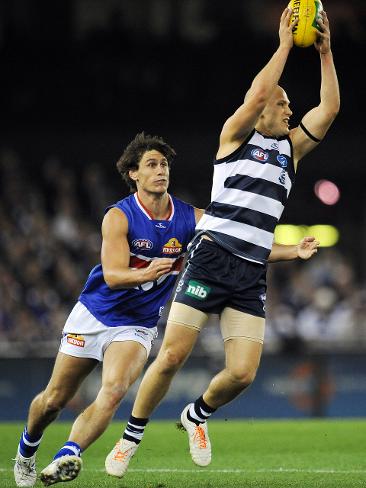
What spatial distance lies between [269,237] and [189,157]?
13336 mm

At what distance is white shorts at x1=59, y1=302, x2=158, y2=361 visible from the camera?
7.72 metres

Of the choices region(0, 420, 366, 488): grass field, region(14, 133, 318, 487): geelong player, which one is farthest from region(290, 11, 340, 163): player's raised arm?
region(0, 420, 366, 488): grass field

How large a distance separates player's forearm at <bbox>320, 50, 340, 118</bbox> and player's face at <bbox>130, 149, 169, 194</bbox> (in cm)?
122

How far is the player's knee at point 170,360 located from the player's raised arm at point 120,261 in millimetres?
533

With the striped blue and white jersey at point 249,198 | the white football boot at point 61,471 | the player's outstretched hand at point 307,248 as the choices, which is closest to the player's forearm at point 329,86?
the striped blue and white jersey at point 249,198

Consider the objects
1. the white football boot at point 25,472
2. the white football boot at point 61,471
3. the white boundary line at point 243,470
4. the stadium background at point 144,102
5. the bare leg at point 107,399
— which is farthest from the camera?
the stadium background at point 144,102

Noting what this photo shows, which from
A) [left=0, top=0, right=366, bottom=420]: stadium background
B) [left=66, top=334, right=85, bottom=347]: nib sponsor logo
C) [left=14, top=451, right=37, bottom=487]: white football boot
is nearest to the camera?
[left=66, top=334, right=85, bottom=347]: nib sponsor logo

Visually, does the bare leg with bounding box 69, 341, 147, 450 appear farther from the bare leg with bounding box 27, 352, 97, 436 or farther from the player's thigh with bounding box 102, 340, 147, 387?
the bare leg with bounding box 27, 352, 97, 436

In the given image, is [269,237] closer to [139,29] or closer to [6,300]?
[6,300]

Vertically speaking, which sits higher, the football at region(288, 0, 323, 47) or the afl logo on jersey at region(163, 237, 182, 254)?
the football at region(288, 0, 323, 47)

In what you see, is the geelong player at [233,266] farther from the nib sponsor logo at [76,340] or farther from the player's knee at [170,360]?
the nib sponsor logo at [76,340]

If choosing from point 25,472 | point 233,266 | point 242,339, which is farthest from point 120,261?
point 25,472

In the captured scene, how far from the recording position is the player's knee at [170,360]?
7496 mm

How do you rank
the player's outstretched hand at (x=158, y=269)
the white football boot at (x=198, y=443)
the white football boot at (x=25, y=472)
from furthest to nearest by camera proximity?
the white football boot at (x=25, y=472)
the white football boot at (x=198, y=443)
the player's outstretched hand at (x=158, y=269)
